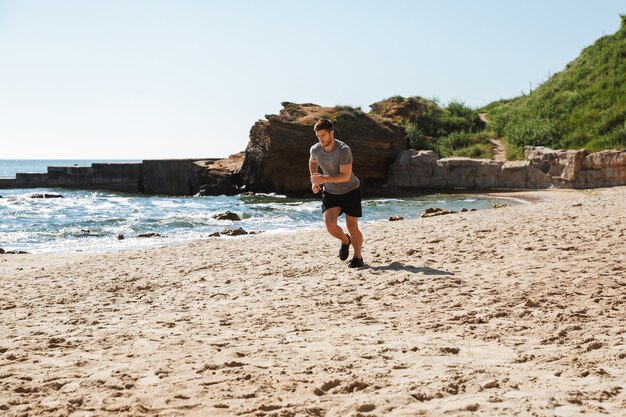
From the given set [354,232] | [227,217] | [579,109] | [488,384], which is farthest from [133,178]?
[488,384]

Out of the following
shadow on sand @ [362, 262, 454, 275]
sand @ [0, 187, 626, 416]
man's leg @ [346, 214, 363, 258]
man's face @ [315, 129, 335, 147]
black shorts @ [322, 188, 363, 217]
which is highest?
man's face @ [315, 129, 335, 147]

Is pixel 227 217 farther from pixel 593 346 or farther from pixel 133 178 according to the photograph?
pixel 133 178

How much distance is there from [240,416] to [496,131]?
34.9 meters

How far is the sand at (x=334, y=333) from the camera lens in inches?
139

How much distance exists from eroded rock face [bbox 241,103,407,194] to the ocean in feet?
7.16

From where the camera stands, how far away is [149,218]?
66.9ft

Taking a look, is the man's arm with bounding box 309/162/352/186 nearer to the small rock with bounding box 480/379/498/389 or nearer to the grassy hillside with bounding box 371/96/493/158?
the small rock with bounding box 480/379/498/389

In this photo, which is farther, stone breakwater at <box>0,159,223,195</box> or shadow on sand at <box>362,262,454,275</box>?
stone breakwater at <box>0,159,223,195</box>

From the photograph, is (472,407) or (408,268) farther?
(408,268)

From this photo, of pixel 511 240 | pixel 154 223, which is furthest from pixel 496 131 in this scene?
pixel 511 240

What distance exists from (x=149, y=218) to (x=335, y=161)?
44.2ft

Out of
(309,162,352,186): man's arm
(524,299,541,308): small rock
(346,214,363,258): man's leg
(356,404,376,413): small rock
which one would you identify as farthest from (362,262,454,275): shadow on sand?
(356,404,376,413): small rock

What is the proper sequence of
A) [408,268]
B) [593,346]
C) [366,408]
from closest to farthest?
[366,408] < [593,346] < [408,268]

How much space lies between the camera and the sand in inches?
139
